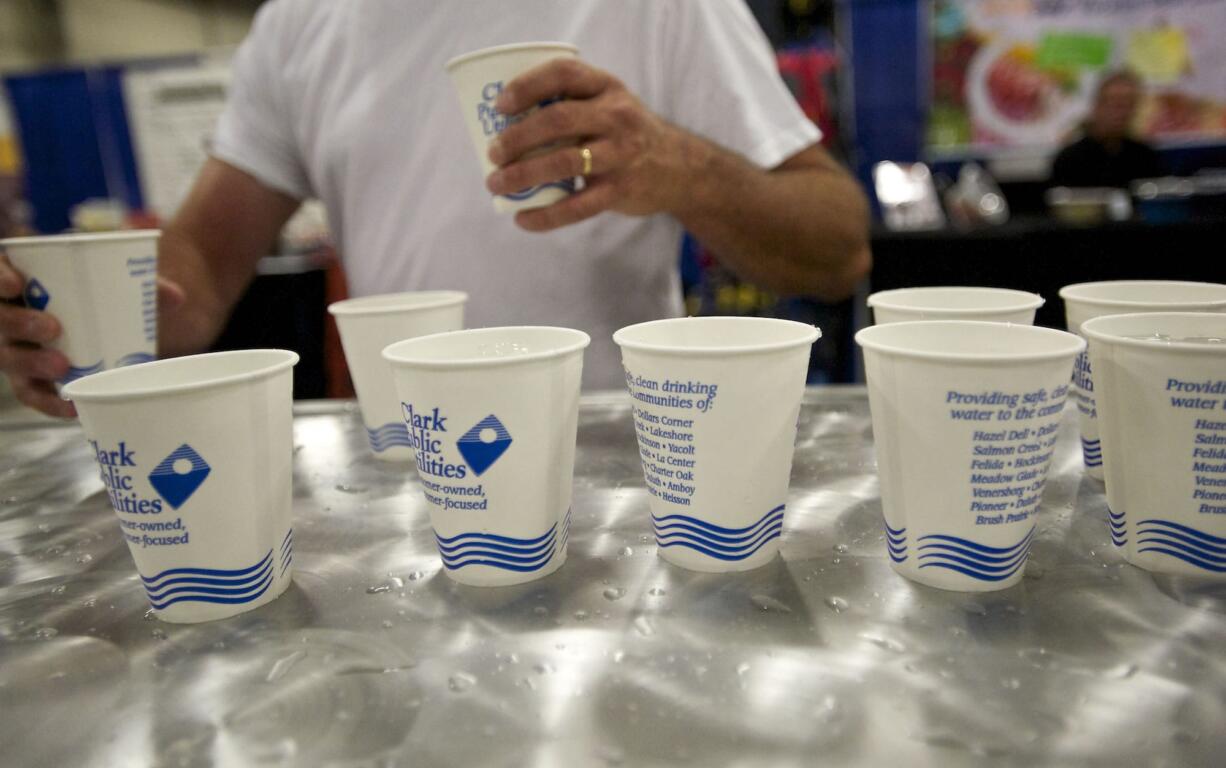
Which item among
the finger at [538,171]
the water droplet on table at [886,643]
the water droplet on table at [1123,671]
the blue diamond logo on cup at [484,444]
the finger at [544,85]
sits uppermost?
the finger at [544,85]

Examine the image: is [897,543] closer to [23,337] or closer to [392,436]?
[392,436]

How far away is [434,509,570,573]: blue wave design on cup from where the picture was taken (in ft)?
2.61

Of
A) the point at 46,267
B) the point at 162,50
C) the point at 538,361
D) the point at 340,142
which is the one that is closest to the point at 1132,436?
A: the point at 538,361

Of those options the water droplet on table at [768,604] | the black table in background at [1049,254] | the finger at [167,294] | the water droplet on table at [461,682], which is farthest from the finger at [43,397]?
the black table in background at [1049,254]

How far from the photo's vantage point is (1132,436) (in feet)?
2.46

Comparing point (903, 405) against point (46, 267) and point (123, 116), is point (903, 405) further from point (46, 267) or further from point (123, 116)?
point (123, 116)

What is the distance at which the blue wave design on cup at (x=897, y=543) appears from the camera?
78cm

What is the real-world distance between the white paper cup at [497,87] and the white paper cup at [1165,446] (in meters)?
0.74

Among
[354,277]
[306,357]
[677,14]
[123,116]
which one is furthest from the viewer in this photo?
[123,116]

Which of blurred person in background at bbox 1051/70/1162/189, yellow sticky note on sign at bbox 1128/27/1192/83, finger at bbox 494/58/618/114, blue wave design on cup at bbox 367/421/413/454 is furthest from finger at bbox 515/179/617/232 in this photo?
yellow sticky note on sign at bbox 1128/27/1192/83

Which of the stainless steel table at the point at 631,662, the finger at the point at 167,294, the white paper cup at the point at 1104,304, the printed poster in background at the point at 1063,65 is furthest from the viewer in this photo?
the printed poster in background at the point at 1063,65

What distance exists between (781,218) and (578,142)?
524mm

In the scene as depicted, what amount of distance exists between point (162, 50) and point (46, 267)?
10018 millimetres

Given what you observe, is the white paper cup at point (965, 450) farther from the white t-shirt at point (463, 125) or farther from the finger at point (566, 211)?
the white t-shirt at point (463, 125)
